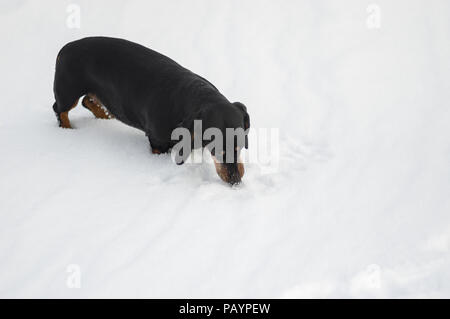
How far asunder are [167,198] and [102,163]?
69cm

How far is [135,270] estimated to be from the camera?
7.93 feet

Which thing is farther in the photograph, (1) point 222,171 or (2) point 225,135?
(1) point 222,171

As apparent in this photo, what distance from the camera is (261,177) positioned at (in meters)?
3.27

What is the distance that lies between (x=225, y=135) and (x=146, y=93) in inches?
31.8

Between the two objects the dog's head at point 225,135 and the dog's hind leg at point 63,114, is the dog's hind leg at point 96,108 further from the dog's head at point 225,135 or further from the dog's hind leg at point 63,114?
the dog's head at point 225,135

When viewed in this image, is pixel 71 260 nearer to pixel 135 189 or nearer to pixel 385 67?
pixel 135 189

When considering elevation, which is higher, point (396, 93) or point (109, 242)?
point (396, 93)

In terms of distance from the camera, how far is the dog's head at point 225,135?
2.96 metres

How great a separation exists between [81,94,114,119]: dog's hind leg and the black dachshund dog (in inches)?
0.4

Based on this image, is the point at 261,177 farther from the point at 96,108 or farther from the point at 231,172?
the point at 96,108

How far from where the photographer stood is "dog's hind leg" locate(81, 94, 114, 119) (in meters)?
4.05

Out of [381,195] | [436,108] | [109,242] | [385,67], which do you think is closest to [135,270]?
[109,242]

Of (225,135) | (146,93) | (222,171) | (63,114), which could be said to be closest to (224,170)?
(222,171)
